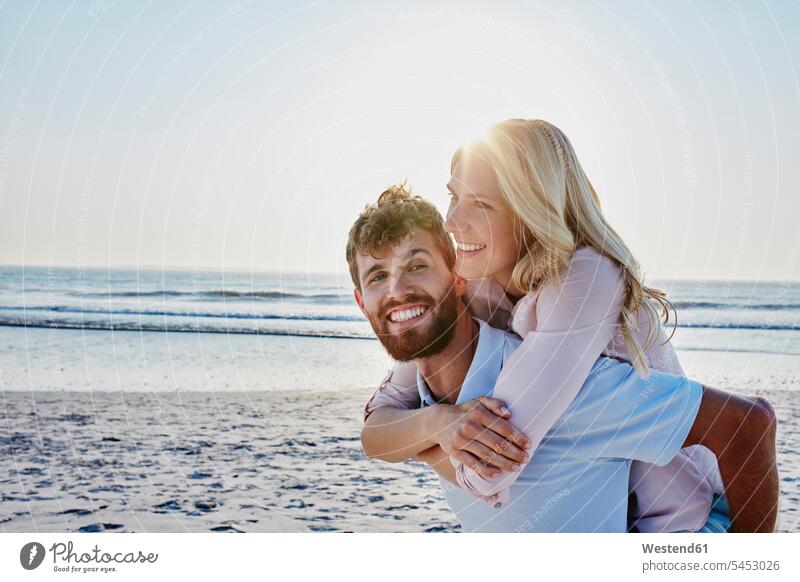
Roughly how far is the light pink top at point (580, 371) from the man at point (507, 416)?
0.08 meters

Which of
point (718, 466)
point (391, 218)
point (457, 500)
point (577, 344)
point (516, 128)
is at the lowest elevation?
point (457, 500)

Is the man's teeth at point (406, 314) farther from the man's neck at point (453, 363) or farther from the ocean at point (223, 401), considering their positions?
the ocean at point (223, 401)

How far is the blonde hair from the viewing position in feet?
9.95

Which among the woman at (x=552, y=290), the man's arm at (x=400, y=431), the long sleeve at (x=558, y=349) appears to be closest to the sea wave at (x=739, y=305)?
the woman at (x=552, y=290)

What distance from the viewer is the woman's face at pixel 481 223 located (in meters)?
3.24

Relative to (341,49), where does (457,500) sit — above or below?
below

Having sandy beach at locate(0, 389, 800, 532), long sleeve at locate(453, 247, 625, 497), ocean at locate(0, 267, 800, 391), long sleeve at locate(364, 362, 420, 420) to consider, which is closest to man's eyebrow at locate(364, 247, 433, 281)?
long sleeve at locate(364, 362, 420, 420)

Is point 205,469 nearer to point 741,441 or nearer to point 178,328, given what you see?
point 741,441

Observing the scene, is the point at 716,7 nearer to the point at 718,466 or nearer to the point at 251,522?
the point at 718,466

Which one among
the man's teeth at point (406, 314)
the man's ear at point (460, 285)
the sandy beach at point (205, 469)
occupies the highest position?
the man's ear at point (460, 285)

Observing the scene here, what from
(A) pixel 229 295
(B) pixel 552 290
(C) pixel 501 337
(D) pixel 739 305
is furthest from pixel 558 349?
(D) pixel 739 305
